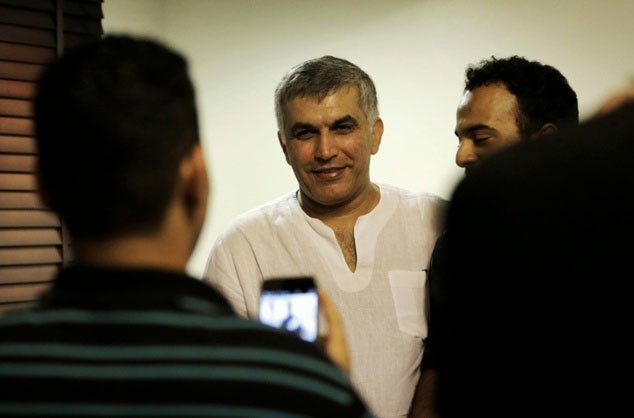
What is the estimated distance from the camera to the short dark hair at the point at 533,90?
1.55 metres

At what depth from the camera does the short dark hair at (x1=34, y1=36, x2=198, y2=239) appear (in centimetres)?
62

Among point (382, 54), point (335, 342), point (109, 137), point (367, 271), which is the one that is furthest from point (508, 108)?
point (382, 54)

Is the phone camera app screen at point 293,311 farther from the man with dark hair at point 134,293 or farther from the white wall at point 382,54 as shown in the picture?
the white wall at point 382,54

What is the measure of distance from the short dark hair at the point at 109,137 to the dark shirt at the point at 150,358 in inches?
2.4

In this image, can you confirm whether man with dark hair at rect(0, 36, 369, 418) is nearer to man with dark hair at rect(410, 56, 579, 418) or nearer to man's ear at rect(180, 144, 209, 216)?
man's ear at rect(180, 144, 209, 216)

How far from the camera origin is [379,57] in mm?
2820

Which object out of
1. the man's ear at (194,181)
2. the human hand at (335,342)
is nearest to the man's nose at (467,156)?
the human hand at (335,342)

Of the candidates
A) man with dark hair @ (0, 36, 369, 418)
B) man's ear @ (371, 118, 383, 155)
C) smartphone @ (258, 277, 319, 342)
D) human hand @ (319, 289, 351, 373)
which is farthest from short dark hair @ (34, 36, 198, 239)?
man's ear @ (371, 118, 383, 155)

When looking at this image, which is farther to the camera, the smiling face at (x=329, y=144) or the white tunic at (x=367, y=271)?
the smiling face at (x=329, y=144)

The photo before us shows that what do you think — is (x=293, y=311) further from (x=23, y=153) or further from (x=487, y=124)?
(x=23, y=153)

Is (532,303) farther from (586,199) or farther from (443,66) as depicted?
(443,66)

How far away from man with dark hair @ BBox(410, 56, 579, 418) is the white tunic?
57mm

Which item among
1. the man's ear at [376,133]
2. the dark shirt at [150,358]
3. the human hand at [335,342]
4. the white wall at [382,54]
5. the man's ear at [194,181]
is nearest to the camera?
the dark shirt at [150,358]

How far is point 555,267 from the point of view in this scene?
0.62m
